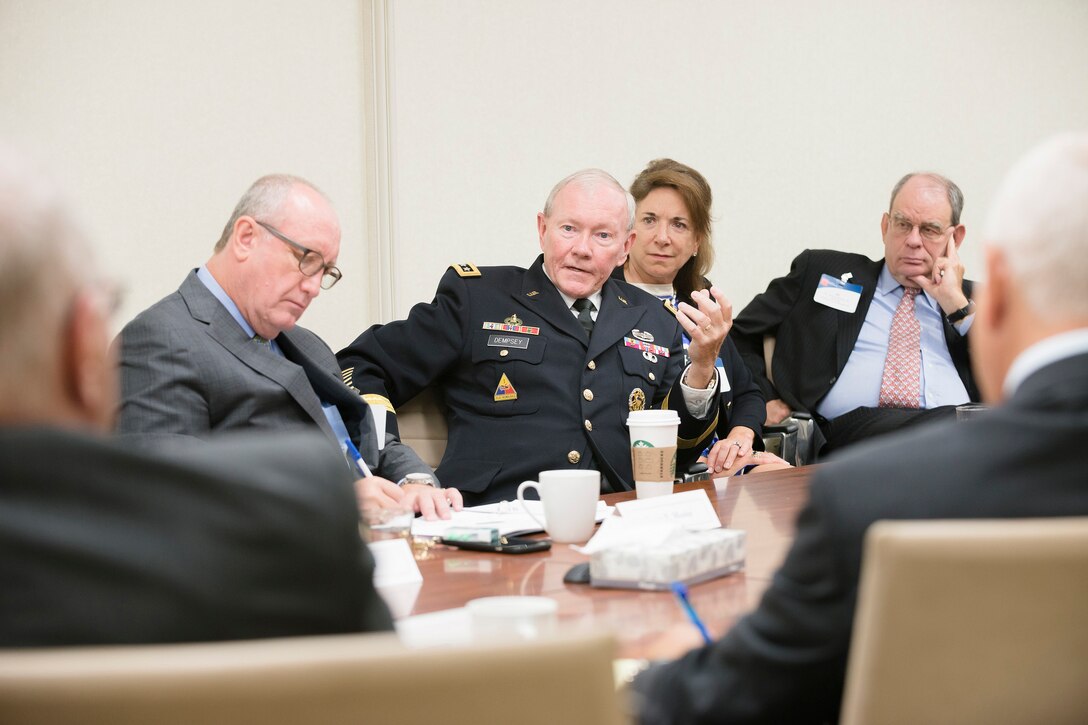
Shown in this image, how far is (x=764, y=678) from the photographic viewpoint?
1.05m

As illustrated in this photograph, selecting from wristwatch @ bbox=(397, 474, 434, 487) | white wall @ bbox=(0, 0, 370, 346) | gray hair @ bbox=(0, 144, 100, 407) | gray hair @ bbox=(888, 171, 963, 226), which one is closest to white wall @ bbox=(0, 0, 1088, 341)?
white wall @ bbox=(0, 0, 370, 346)

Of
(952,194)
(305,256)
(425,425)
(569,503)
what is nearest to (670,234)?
(952,194)

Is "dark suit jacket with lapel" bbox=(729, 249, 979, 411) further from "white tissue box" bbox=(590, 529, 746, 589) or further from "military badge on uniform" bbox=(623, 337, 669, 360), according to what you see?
"white tissue box" bbox=(590, 529, 746, 589)

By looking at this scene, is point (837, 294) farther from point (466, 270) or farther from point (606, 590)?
point (606, 590)

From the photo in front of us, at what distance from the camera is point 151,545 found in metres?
0.77

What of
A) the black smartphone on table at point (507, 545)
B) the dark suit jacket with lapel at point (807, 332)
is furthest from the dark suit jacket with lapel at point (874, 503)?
the dark suit jacket with lapel at point (807, 332)

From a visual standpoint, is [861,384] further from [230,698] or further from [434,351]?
[230,698]

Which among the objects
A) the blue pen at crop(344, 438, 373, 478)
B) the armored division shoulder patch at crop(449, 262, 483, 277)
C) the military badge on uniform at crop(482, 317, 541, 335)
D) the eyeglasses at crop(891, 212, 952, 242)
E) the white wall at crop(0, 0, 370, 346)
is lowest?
the blue pen at crop(344, 438, 373, 478)

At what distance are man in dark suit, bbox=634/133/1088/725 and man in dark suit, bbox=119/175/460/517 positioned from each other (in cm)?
128

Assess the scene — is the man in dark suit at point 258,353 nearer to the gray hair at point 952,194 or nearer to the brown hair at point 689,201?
the brown hair at point 689,201

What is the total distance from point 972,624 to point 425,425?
2626 millimetres

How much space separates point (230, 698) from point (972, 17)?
19.7ft

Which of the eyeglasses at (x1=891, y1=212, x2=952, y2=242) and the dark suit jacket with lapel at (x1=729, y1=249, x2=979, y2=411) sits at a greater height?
the eyeglasses at (x1=891, y1=212, x2=952, y2=242)

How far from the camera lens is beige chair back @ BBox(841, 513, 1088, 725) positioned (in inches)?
34.6
